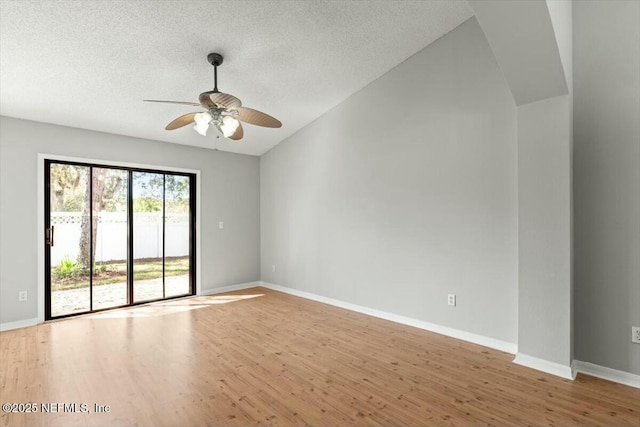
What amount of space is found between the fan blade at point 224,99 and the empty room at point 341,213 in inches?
0.7

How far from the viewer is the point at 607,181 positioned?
2.59 m

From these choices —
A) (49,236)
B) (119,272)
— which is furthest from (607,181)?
(49,236)

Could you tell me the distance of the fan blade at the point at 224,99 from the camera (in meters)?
2.71

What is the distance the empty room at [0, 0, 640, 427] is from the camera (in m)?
2.36

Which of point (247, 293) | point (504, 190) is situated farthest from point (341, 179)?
point (247, 293)

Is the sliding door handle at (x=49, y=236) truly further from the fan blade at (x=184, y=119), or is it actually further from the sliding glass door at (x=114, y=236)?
the fan blade at (x=184, y=119)

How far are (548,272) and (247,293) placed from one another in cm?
443

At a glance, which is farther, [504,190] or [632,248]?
[504,190]

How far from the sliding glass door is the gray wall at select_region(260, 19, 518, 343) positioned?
6.94 feet

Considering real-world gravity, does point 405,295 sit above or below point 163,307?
above

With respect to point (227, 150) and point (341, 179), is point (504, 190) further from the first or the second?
point (227, 150)

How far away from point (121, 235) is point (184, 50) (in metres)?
2.97

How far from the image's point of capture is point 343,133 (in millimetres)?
4707

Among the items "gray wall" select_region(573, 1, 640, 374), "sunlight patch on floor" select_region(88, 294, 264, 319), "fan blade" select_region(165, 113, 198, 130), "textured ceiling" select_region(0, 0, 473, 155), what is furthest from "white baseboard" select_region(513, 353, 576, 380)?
"sunlight patch on floor" select_region(88, 294, 264, 319)
